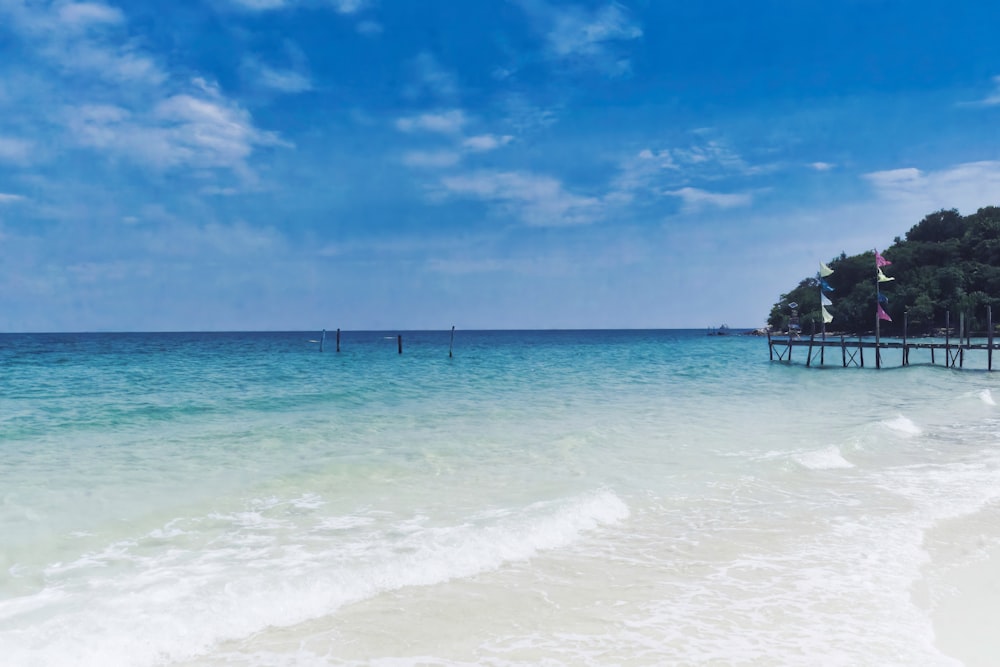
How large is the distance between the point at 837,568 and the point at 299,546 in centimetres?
506

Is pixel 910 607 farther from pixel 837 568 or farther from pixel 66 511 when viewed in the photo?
pixel 66 511

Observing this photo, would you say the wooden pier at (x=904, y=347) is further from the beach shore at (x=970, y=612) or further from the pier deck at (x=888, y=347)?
the beach shore at (x=970, y=612)

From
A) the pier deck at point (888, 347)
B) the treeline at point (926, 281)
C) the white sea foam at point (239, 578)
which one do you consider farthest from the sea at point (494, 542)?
the treeline at point (926, 281)

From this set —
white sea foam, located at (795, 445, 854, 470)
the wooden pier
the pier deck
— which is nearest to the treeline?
the pier deck

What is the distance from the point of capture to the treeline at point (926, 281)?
7850cm

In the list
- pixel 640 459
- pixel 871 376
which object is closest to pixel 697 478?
pixel 640 459

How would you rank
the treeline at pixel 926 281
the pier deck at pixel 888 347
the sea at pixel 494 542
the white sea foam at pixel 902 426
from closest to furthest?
the sea at pixel 494 542 → the white sea foam at pixel 902 426 → the pier deck at pixel 888 347 → the treeline at pixel 926 281

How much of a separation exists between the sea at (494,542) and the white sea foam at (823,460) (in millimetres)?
65

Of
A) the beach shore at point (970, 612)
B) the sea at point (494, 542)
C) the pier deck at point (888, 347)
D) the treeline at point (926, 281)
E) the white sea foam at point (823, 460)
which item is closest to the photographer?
the beach shore at point (970, 612)

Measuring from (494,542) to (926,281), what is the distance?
9464 centimetres

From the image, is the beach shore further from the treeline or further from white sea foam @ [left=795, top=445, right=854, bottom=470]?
the treeline

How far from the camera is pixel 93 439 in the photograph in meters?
12.3

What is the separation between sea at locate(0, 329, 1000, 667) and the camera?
4383 mm

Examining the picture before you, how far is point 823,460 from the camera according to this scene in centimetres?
1048
